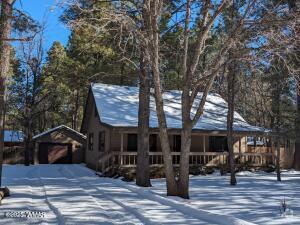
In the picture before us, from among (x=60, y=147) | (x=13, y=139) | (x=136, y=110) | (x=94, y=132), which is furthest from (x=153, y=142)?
(x=13, y=139)

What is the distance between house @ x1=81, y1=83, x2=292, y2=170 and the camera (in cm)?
2217

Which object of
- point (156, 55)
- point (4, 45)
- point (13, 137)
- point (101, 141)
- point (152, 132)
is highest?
point (4, 45)

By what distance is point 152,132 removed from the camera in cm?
2239

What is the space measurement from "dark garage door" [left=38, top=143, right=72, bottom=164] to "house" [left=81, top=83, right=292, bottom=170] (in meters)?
7.07

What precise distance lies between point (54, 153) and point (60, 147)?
2.43 feet

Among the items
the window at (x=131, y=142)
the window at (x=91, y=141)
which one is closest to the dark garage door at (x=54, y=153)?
the window at (x=91, y=141)

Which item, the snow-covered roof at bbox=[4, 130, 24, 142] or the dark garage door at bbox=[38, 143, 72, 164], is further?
the snow-covered roof at bbox=[4, 130, 24, 142]

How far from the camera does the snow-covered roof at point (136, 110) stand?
74.3ft

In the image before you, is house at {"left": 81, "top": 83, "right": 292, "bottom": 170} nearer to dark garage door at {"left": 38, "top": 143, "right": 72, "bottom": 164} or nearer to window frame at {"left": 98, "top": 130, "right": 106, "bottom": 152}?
window frame at {"left": 98, "top": 130, "right": 106, "bottom": 152}

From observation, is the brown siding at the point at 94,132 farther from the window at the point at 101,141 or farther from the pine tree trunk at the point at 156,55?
the pine tree trunk at the point at 156,55

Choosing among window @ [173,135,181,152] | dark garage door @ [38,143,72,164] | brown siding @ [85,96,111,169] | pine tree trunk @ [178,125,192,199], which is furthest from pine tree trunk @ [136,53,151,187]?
dark garage door @ [38,143,72,164]

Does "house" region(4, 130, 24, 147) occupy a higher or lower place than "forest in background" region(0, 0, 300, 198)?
lower

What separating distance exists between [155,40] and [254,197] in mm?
6040

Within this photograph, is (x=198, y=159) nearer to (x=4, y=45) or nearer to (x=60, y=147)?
(x=4, y=45)
